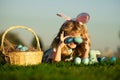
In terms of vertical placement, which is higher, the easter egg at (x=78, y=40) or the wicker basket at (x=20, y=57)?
the easter egg at (x=78, y=40)

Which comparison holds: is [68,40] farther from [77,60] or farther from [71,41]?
[77,60]

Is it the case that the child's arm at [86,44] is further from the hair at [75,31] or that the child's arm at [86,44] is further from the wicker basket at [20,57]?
the wicker basket at [20,57]

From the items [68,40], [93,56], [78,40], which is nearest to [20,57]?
[68,40]

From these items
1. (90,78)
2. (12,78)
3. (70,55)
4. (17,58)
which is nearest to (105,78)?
(90,78)

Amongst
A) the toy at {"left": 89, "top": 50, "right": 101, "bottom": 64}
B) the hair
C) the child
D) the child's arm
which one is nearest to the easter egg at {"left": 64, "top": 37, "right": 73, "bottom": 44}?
the child

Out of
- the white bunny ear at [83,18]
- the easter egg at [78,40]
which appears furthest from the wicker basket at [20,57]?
the white bunny ear at [83,18]

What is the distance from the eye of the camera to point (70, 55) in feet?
25.0

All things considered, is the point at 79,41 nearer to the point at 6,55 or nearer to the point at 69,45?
the point at 69,45

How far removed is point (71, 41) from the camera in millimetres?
7359

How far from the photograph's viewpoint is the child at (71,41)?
730 centimetres

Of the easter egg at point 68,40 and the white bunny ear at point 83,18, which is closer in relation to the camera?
the easter egg at point 68,40

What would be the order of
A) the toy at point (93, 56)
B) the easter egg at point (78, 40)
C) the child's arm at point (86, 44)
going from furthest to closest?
1. the toy at point (93, 56)
2. the child's arm at point (86, 44)
3. the easter egg at point (78, 40)

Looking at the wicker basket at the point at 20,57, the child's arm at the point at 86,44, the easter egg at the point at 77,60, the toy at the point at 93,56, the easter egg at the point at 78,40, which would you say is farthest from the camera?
the toy at the point at 93,56

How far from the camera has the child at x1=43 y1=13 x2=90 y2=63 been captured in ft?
24.0
